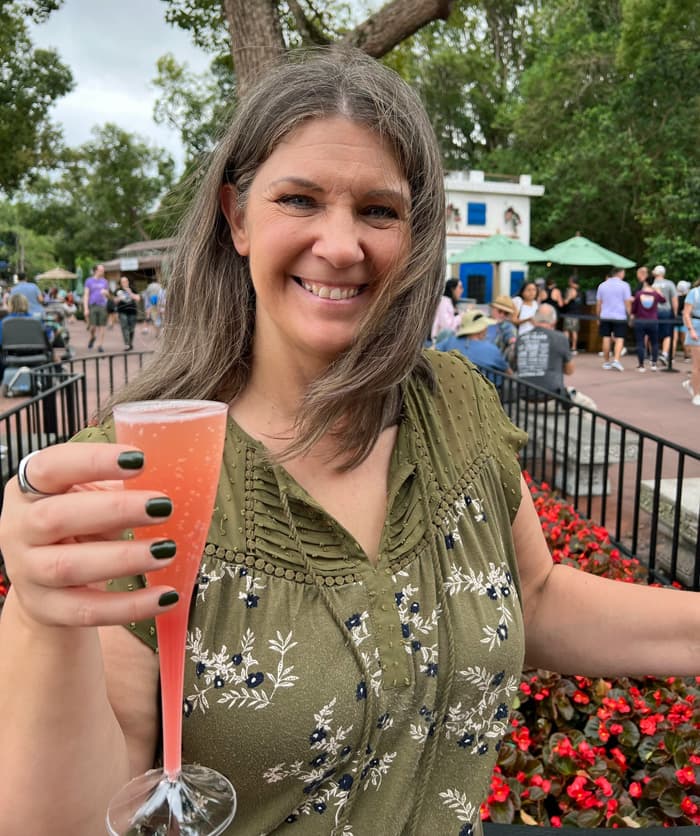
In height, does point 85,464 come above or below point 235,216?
below

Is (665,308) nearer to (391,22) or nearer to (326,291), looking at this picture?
(391,22)

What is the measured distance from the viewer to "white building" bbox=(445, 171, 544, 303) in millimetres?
30250

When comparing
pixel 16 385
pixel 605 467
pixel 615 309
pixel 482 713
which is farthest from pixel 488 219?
pixel 482 713

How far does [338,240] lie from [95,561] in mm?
766

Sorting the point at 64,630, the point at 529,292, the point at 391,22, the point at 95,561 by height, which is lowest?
the point at 64,630

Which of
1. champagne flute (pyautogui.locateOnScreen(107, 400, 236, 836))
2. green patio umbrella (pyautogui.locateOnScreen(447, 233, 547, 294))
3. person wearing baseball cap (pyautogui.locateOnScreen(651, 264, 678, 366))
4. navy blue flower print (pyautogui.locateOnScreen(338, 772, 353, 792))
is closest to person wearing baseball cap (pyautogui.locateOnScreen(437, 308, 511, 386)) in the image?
navy blue flower print (pyautogui.locateOnScreen(338, 772, 353, 792))

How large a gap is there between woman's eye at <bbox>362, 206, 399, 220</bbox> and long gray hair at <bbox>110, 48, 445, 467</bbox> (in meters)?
0.10

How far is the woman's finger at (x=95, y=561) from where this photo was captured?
2.22ft

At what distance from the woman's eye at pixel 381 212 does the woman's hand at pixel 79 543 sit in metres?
0.79

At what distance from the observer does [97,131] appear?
142 ft

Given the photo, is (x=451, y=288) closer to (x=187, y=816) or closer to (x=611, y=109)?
(x=187, y=816)

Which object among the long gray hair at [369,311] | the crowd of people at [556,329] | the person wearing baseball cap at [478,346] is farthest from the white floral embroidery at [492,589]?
the person wearing baseball cap at [478,346]

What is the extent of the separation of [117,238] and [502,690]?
5645 cm

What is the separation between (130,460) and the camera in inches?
26.2
